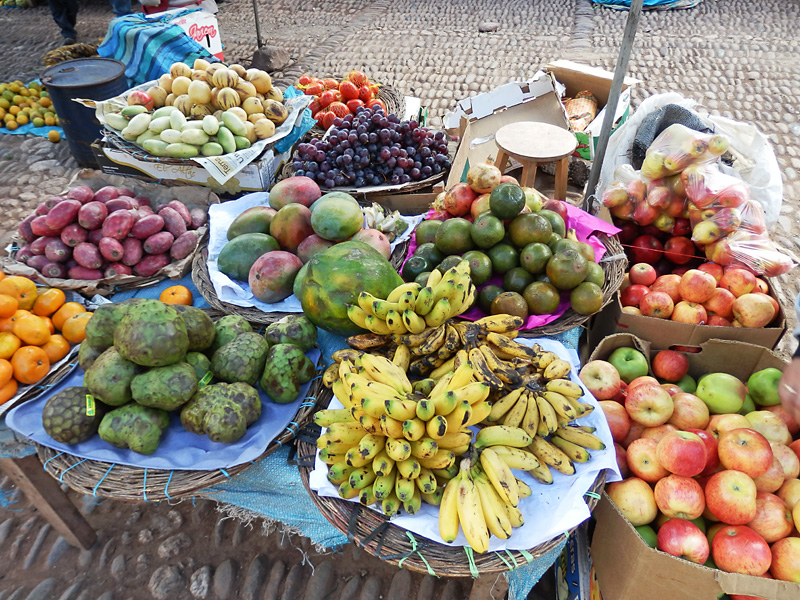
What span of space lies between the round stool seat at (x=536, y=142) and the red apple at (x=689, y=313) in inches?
52.4

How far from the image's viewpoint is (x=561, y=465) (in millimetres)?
Answer: 1781

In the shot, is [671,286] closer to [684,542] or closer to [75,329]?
[684,542]

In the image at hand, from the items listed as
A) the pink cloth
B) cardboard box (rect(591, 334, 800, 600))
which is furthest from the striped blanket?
cardboard box (rect(591, 334, 800, 600))

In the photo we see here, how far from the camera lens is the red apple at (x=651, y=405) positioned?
216 centimetres

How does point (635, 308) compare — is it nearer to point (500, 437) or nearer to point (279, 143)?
point (500, 437)

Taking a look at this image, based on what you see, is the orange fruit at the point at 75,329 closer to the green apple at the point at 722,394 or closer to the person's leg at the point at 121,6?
the green apple at the point at 722,394

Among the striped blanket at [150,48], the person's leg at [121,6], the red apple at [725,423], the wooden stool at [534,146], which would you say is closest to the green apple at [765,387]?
the red apple at [725,423]

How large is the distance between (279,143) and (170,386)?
9.46ft

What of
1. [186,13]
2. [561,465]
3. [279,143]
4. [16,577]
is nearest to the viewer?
[561,465]

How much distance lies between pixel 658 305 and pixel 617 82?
5.21ft

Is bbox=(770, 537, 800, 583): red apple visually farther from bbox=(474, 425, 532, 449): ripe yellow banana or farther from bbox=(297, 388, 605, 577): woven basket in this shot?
bbox=(474, 425, 532, 449): ripe yellow banana

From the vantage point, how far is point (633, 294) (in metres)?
3.06

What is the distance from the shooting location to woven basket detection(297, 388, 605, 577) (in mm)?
1586

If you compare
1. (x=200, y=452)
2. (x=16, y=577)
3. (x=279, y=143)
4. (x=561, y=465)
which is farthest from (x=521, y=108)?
(x=16, y=577)
